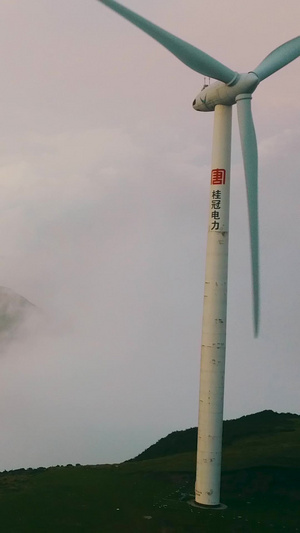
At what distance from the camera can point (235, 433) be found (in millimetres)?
78000

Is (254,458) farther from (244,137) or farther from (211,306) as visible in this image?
(244,137)

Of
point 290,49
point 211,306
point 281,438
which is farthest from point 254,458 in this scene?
point 290,49

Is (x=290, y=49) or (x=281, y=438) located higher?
(x=290, y=49)

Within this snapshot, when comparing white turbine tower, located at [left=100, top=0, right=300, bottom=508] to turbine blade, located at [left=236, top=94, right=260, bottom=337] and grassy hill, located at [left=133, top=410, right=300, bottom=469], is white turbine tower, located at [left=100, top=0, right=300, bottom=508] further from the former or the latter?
grassy hill, located at [left=133, top=410, right=300, bottom=469]

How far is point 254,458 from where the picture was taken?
63.7 meters

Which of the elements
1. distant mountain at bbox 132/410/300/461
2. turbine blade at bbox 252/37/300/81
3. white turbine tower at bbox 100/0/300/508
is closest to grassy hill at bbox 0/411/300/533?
distant mountain at bbox 132/410/300/461

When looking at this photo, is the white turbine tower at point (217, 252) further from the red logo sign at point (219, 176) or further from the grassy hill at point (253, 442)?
the grassy hill at point (253, 442)

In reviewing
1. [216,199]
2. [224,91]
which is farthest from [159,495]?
[224,91]

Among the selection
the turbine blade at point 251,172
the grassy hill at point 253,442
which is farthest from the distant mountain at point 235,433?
the turbine blade at point 251,172

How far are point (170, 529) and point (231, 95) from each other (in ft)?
110

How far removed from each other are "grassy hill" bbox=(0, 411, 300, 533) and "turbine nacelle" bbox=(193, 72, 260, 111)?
32.7 m

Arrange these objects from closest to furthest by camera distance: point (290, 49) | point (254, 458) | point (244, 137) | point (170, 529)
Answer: point (170, 529)
point (244, 137)
point (290, 49)
point (254, 458)

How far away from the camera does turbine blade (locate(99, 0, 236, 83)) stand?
153 ft

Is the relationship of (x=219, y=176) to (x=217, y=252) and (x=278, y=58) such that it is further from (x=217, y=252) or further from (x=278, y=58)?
(x=278, y=58)
